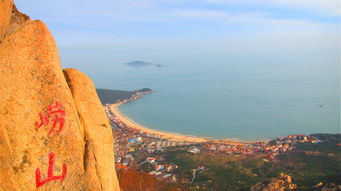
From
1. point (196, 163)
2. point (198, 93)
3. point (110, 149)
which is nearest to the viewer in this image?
point (110, 149)

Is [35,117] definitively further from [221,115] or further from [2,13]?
[221,115]

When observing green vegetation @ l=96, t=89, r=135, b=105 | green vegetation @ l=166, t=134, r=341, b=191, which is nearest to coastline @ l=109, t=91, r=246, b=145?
green vegetation @ l=96, t=89, r=135, b=105

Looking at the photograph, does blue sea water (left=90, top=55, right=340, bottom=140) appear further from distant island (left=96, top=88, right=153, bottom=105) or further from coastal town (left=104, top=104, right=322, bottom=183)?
coastal town (left=104, top=104, right=322, bottom=183)

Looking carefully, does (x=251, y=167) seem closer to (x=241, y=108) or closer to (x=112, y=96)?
(x=241, y=108)

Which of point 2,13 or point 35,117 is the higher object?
point 2,13

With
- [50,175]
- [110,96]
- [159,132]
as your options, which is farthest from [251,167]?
[110,96]

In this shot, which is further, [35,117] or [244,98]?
[244,98]

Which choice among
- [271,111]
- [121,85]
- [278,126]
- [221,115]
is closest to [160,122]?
[221,115]
